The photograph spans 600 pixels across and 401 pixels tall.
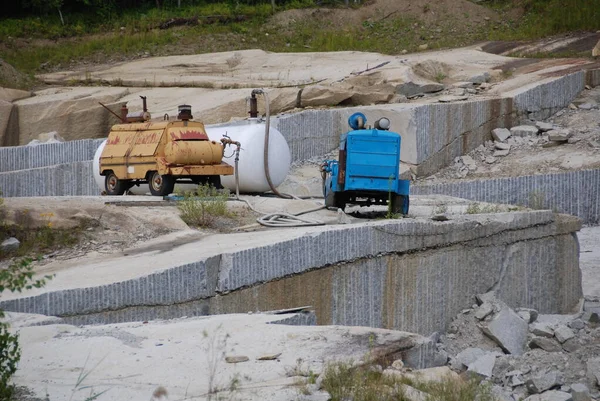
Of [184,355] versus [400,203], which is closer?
[184,355]

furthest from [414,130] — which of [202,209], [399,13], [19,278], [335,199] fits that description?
[399,13]

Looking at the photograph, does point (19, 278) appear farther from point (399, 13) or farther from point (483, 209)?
point (399, 13)

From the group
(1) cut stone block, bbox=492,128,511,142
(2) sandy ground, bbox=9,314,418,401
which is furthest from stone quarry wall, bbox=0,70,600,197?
(2) sandy ground, bbox=9,314,418,401

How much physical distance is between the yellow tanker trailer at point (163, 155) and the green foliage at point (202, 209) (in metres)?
1.49

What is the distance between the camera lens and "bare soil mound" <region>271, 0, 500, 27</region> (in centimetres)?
3478

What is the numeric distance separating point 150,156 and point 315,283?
5.60m

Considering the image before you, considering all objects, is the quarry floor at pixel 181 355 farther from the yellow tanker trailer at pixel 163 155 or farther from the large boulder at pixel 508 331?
the yellow tanker trailer at pixel 163 155

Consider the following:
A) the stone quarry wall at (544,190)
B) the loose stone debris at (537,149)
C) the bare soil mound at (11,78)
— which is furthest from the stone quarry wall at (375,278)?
the bare soil mound at (11,78)

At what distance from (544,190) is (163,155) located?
304 inches

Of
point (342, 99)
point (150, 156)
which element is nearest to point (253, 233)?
point (150, 156)

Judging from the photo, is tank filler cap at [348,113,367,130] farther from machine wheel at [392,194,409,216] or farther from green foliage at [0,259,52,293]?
green foliage at [0,259,52,293]

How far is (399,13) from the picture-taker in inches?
1406

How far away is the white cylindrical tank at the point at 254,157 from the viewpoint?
52.1 feet

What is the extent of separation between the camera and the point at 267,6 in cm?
3672
